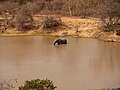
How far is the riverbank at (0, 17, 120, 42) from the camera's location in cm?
3853

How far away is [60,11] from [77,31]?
28.2 ft

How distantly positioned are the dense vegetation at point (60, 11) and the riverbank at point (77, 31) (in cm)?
75

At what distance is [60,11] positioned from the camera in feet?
157

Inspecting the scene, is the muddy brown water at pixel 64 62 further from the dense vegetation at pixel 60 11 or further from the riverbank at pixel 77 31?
the dense vegetation at pixel 60 11

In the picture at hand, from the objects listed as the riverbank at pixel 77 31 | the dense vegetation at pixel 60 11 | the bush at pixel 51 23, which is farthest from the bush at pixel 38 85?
the bush at pixel 51 23

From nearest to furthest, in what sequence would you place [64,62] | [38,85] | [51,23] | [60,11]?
[38,85], [64,62], [51,23], [60,11]

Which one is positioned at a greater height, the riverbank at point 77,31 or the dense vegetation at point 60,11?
the dense vegetation at point 60,11

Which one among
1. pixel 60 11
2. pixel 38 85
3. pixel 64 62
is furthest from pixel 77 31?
pixel 38 85

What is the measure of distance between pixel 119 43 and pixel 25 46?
27.0ft

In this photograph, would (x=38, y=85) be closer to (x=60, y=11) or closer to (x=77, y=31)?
(x=77, y=31)

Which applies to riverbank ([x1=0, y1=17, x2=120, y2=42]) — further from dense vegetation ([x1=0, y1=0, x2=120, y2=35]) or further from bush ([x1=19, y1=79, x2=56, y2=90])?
bush ([x1=19, y1=79, x2=56, y2=90])

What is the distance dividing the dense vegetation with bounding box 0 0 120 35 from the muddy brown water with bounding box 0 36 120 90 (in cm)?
377

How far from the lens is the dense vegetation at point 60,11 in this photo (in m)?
39.2

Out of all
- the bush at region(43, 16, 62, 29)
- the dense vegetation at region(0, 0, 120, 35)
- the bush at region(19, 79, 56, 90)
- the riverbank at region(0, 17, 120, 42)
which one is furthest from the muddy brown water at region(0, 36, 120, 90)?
the bush at region(19, 79, 56, 90)
